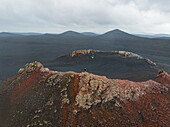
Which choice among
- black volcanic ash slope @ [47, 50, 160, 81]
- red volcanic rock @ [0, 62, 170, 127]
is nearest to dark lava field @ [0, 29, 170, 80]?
black volcanic ash slope @ [47, 50, 160, 81]

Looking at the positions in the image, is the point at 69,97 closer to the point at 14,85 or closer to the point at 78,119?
the point at 78,119

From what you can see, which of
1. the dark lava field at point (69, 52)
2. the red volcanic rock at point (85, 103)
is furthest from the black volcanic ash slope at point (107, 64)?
the red volcanic rock at point (85, 103)

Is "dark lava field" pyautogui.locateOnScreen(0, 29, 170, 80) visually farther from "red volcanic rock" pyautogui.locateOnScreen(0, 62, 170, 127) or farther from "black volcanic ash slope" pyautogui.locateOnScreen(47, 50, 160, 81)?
"red volcanic rock" pyautogui.locateOnScreen(0, 62, 170, 127)

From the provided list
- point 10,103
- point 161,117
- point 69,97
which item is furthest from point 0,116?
point 161,117

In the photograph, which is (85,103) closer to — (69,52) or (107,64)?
(107,64)

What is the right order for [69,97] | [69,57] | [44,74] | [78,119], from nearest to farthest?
Result: [78,119] < [69,97] < [44,74] < [69,57]

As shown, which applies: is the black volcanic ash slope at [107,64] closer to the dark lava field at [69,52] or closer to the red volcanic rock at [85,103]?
the dark lava field at [69,52]
